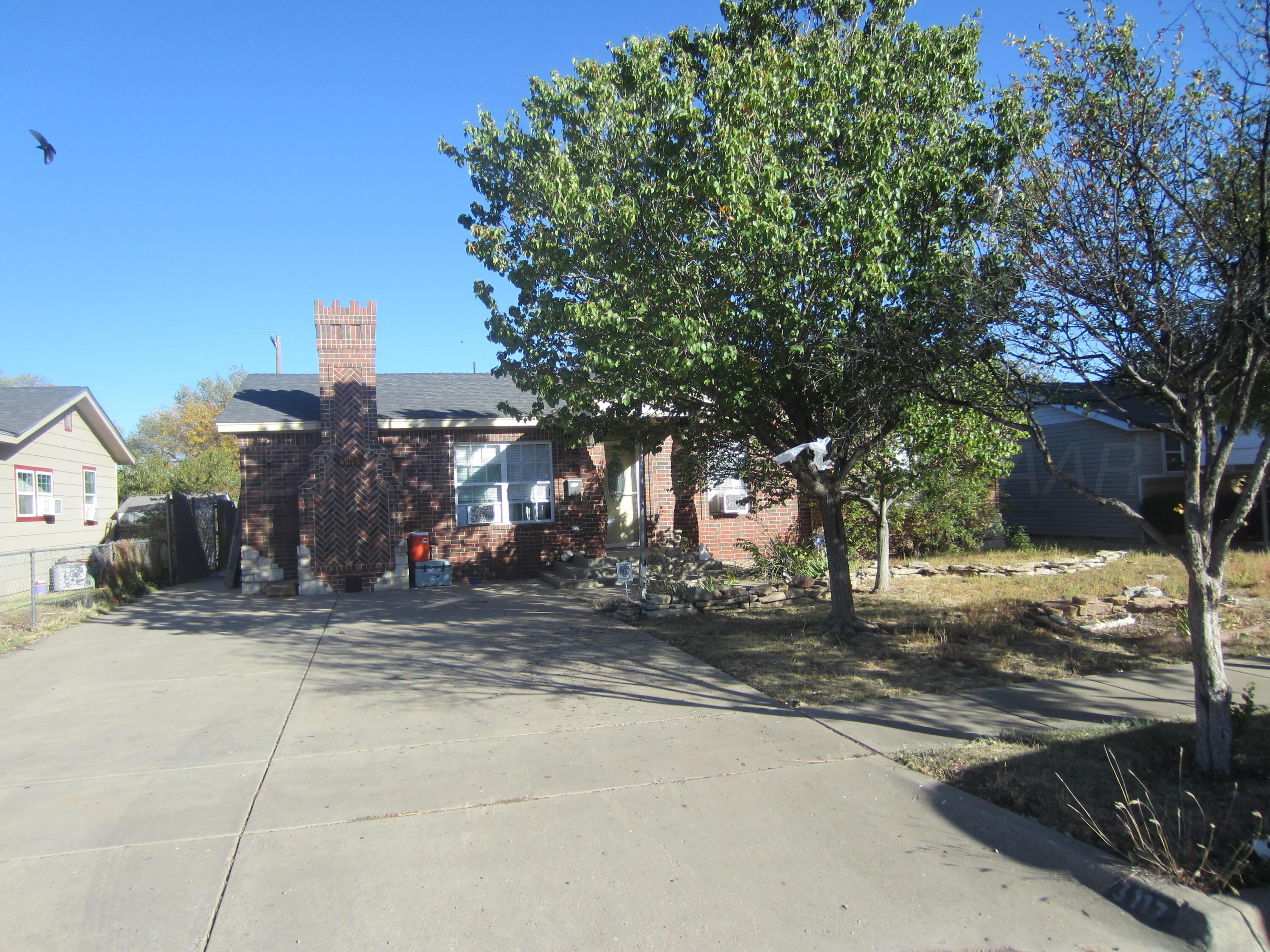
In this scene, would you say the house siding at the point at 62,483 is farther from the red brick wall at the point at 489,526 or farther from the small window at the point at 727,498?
the small window at the point at 727,498

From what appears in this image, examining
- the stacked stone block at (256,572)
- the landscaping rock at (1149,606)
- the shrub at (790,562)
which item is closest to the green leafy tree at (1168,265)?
the landscaping rock at (1149,606)

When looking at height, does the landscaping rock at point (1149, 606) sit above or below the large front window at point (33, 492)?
below

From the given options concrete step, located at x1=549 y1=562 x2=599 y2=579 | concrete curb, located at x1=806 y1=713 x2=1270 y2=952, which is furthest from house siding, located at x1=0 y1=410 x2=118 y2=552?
concrete curb, located at x1=806 y1=713 x2=1270 y2=952

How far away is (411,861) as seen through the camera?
420cm

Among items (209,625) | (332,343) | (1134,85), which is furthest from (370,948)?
(332,343)

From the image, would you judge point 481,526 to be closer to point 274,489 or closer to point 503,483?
point 503,483

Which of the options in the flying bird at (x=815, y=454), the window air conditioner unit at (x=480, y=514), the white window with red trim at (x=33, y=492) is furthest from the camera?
the white window with red trim at (x=33, y=492)

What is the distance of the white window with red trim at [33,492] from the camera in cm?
1677

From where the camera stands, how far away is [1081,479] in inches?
925

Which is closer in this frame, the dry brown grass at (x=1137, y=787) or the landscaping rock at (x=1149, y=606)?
the dry brown grass at (x=1137, y=787)

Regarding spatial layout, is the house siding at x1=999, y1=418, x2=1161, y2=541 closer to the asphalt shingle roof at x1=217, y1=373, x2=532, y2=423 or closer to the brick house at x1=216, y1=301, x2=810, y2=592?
the brick house at x1=216, y1=301, x2=810, y2=592

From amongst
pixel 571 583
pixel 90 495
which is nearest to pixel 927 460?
pixel 571 583

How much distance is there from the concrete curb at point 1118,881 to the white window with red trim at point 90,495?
70.3ft

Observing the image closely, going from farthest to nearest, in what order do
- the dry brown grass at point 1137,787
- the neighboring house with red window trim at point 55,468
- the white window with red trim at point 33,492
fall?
the white window with red trim at point 33,492 < the neighboring house with red window trim at point 55,468 < the dry brown grass at point 1137,787
